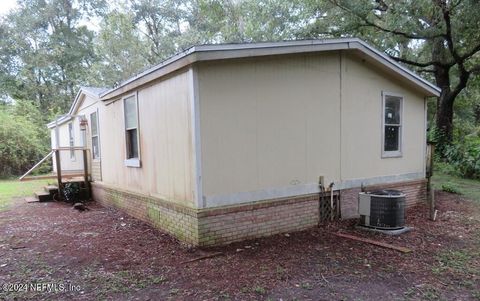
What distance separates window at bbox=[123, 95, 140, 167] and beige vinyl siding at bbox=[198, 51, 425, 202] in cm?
266

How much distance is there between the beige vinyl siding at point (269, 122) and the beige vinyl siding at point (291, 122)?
0.02m

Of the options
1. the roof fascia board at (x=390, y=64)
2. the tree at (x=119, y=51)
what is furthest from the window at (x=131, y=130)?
the tree at (x=119, y=51)

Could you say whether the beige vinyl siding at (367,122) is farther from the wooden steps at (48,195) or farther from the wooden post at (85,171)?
the wooden steps at (48,195)

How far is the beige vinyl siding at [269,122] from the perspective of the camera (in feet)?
16.2

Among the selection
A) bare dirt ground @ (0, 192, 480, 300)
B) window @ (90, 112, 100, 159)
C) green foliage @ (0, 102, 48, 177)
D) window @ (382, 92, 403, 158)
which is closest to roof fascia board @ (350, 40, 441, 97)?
window @ (382, 92, 403, 158)

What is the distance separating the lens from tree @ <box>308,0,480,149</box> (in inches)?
435

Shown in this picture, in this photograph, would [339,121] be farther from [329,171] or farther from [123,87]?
[123,87]

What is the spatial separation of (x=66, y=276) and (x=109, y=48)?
19.7 m

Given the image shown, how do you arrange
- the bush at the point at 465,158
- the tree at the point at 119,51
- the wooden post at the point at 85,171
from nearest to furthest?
the wooden post at the point at 85,171 < the bush at the point at 465,158 < the tree at the point at 119,51

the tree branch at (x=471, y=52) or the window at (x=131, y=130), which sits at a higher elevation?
the tree branch at (x=471, y=52)

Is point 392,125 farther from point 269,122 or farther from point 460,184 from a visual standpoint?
point 460,184

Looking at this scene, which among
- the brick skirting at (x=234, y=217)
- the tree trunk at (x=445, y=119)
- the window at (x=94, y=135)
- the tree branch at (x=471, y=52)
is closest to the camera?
the brick skirting at (x=234, y=217)

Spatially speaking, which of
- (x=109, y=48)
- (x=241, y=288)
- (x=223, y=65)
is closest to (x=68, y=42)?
(x=109, y=48)

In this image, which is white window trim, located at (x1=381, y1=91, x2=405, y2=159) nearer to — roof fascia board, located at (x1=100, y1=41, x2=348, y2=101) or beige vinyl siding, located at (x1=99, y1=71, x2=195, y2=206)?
roof fascia board, located at (x1=100, y1=41, x2=348, y2=101)
